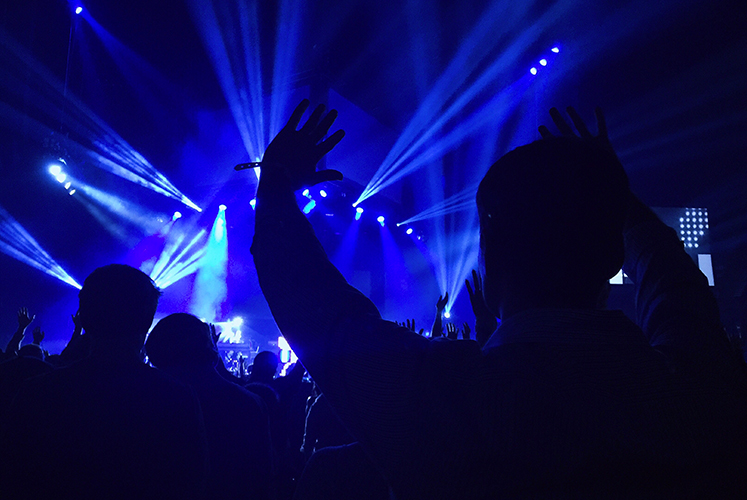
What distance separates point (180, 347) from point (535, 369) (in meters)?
2.78

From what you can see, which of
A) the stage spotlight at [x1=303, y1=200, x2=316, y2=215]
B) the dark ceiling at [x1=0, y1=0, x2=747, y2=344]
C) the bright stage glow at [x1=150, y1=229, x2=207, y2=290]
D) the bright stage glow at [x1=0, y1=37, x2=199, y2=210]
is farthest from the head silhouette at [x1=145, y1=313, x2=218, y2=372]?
the bright stage glow at [x1=150, y1=229, x2=207, y2=290]

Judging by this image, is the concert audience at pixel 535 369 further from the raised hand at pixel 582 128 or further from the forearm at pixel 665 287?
the raised hand at pixel 582 128

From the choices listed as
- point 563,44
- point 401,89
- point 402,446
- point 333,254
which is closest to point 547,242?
point 402,446

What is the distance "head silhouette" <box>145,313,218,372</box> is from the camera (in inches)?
114

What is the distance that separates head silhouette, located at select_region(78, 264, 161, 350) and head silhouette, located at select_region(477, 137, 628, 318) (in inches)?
75.0

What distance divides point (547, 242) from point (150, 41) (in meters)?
12.8

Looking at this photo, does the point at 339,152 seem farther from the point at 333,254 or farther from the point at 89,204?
the point at 89,204

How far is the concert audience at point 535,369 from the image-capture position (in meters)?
0.55

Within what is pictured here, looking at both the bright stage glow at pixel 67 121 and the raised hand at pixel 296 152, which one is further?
the bright stage glow at pixel 67 121

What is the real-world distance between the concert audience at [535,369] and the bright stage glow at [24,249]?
14453mm

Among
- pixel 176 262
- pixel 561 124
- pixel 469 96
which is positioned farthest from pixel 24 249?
pixel 561 124

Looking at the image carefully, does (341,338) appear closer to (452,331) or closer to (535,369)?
(535,369)

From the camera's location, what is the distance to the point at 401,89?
14711 millimetres

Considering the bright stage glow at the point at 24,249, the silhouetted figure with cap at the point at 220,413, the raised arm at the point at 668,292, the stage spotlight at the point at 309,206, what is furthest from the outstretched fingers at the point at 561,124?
the stage spotlight at the point at 309,206
